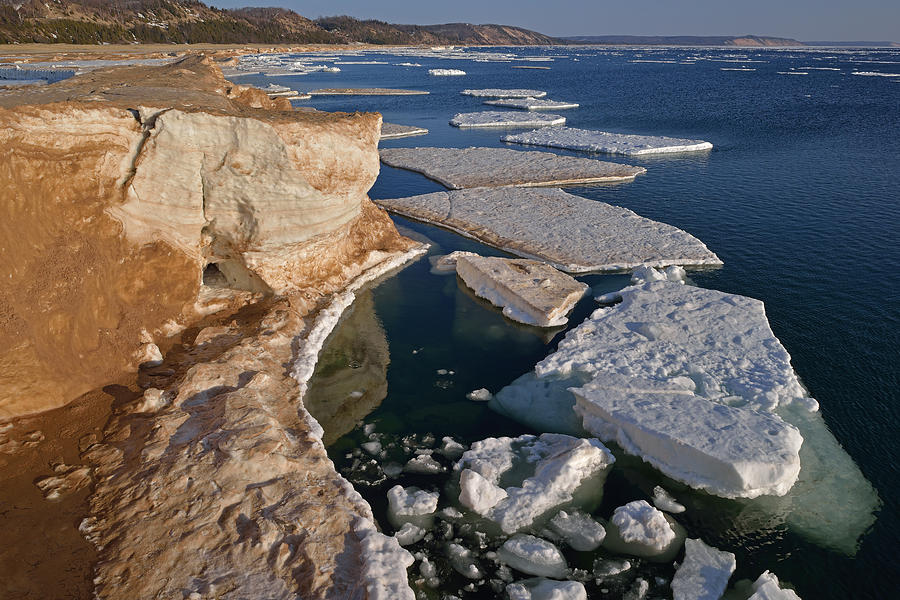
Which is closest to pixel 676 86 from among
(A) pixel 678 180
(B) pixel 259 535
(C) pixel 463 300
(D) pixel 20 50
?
(A) pixel 678 180

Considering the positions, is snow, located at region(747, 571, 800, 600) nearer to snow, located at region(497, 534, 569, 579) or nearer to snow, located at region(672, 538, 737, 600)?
snow, located at region(672, 538, 737, 600)

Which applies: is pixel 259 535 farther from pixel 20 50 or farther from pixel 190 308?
pixel 20 50

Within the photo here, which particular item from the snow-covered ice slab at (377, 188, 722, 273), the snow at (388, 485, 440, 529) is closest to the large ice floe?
the snow at (388, 485, 440, 529)

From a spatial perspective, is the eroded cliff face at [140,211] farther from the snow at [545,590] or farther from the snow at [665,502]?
the snow at [665,502]

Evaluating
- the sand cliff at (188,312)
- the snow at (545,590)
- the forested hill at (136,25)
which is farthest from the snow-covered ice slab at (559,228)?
the forested hill at (136,25)

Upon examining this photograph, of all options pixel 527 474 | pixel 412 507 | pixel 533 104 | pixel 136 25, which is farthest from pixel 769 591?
pixel 136 25

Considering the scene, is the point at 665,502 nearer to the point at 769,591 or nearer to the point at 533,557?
the point at 769,591
